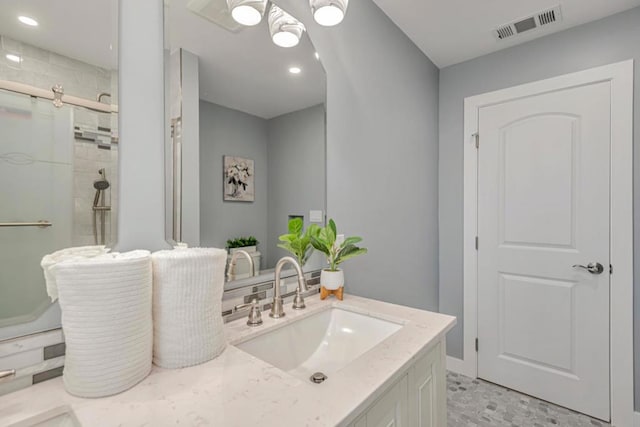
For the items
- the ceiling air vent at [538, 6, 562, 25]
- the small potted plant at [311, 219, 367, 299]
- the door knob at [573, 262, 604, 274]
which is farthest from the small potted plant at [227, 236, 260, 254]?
the ceiling air vent at [538, 6, 562, 25]

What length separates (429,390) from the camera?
102 cm

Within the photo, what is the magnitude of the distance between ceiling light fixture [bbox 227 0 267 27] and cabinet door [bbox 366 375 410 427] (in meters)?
1.29

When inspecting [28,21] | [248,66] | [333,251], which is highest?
[248,66]

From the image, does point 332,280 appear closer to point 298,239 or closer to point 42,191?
point 298,239

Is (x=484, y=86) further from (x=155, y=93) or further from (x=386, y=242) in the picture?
(x=155, y=93)

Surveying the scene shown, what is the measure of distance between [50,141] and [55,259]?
0.27 m

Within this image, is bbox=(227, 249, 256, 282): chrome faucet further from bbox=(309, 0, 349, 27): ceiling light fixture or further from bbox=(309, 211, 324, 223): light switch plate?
bbox=(309, 0, 349, 27): ceiling light fixture

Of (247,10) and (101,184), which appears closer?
(101,184)

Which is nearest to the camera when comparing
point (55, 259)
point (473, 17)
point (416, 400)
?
point (55, 259)

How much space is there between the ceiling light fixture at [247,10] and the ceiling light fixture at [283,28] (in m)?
0.07

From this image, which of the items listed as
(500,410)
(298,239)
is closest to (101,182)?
(298,239)

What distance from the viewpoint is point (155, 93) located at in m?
0.85

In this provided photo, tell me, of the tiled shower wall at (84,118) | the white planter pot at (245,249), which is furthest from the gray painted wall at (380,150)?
the tiled shower wall at (84,118)

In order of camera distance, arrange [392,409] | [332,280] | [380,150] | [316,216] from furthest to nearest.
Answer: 1. [380,150]
2. [316,216]
3. [332,280]
4. [392,409]
